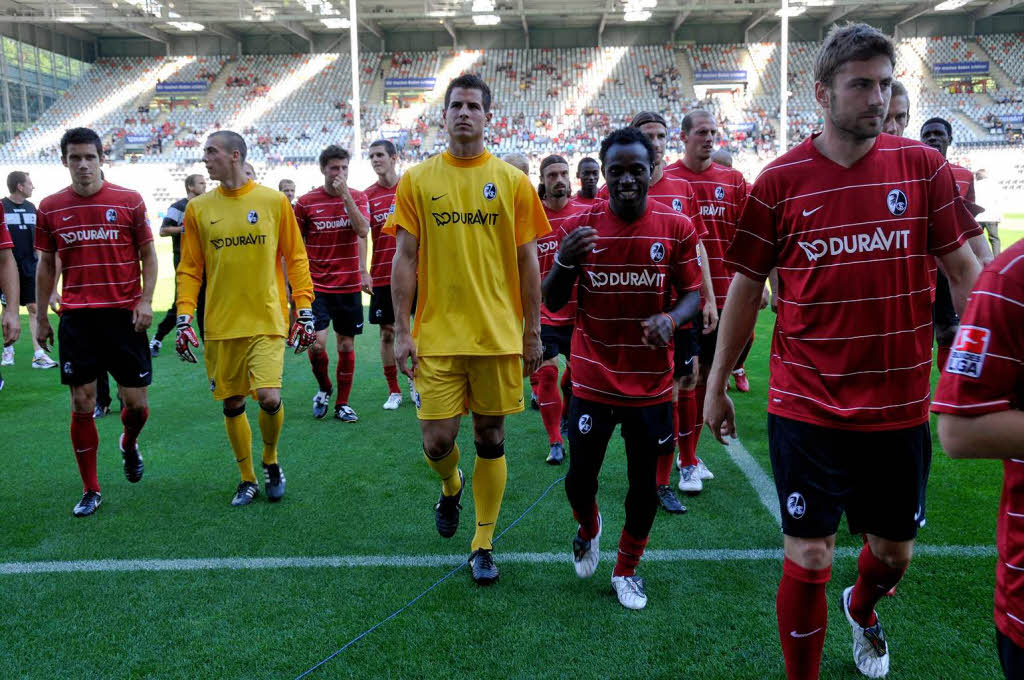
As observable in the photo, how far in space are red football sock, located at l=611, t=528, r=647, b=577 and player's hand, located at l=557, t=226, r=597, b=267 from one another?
1.26m

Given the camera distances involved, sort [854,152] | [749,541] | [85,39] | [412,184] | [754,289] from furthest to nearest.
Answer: [85,39], [749,541], [412,184], [754,289], [854,152]

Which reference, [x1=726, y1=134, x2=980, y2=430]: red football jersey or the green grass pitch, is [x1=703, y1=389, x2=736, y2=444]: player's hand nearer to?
[x1=726, y1=134, x2=980, y2=430]: red football jersey

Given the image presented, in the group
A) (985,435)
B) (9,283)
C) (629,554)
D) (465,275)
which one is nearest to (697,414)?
(629,554)

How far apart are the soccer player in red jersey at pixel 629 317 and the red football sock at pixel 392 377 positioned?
14.2 ft

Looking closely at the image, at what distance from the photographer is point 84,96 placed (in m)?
42.1

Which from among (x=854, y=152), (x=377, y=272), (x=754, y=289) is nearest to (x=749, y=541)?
(x=754, y=289)

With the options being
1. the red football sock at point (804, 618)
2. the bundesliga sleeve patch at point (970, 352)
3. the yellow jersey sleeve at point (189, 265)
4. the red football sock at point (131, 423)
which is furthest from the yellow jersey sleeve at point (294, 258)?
the bundesliga sleeve patch at point (970, 352)

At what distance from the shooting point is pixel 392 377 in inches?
300

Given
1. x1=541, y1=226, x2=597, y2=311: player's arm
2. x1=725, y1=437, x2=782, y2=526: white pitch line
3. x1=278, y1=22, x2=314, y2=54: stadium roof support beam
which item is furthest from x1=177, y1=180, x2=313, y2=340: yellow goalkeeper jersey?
x1=278, y1=22, x2=314, y2=54: stadium roof support beam

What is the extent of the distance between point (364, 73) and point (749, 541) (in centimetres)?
4193

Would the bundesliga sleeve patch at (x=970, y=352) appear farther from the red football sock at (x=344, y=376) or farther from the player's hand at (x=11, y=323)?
the red football sock at (x=344, y=376)

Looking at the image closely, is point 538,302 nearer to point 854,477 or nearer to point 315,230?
point 854,477

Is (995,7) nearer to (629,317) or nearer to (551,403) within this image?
(551,403)

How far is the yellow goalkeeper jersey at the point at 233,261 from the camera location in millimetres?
4738
